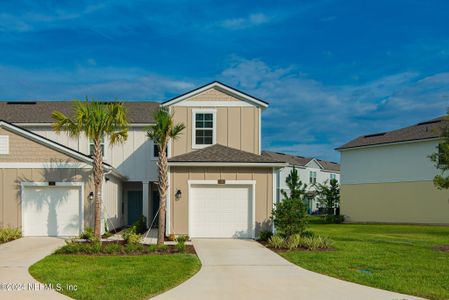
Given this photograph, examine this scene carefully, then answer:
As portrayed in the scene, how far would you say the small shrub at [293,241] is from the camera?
15762 millimetres

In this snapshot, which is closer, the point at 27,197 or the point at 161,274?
the point at 161,274

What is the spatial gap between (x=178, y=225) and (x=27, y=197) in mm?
6568

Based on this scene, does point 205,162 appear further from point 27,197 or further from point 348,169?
point 348,169

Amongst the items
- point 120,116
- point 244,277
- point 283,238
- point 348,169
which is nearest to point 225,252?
point 283,238

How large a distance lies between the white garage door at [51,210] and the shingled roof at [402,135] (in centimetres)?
2332

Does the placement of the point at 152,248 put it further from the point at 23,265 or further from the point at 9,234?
the point at 9,234

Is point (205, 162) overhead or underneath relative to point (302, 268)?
overhead

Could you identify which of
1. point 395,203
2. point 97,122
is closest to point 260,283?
point 97,122

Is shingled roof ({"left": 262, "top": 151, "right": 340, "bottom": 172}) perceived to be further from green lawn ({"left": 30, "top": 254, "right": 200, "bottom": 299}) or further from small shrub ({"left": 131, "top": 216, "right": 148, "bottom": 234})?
green lawn ({"left": 30, "top": 254, "right": 200, "bottom": 299})

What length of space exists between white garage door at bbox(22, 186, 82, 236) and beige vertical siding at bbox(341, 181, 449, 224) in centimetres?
2309

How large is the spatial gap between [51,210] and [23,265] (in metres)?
8.18

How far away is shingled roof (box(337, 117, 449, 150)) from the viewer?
32.7m

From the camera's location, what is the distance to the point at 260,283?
32.9 ft

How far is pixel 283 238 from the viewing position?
17.0 metres
